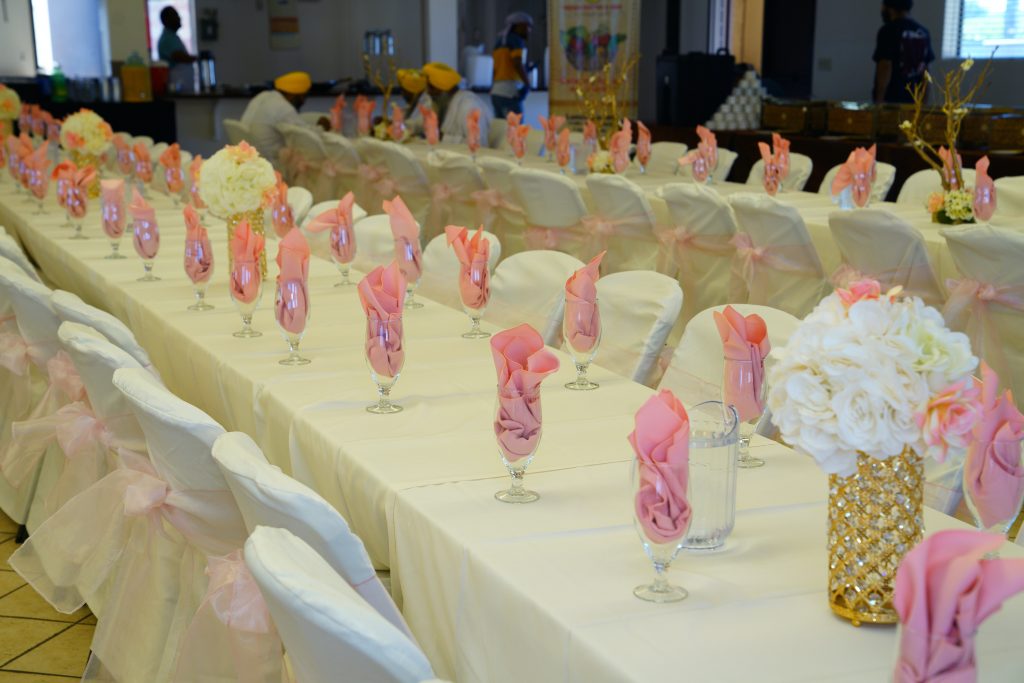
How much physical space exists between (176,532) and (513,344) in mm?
870

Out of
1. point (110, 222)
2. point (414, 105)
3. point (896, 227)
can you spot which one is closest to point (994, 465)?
point (896, 227)

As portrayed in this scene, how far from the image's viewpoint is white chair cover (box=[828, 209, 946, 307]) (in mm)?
4020

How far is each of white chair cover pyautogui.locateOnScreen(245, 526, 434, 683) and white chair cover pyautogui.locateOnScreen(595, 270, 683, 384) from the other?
167 centimetres

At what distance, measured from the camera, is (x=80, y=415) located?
276cm

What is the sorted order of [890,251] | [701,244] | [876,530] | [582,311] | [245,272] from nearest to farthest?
1. [876,530]
2. [582,311]
3. [245,272]
4. [890,251]
5. [701,244]

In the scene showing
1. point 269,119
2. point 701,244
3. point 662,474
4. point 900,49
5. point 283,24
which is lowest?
point 701,244

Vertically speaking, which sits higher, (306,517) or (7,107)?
(7,107)

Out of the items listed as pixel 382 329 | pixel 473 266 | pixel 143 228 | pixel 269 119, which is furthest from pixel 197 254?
pixel 269 119

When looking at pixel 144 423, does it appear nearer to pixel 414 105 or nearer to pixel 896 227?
pixel 896 227

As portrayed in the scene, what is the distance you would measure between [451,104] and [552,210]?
4215 mm

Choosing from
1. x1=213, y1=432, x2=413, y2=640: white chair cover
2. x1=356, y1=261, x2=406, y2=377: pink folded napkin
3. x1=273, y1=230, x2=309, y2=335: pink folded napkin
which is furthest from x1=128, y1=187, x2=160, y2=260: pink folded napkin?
x1=213, y1=432, x2=413, y2=640: white chair cover

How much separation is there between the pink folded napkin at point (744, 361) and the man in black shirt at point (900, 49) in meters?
8.75

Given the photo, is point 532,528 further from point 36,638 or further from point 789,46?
point 789,46

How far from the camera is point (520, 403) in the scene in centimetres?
185
